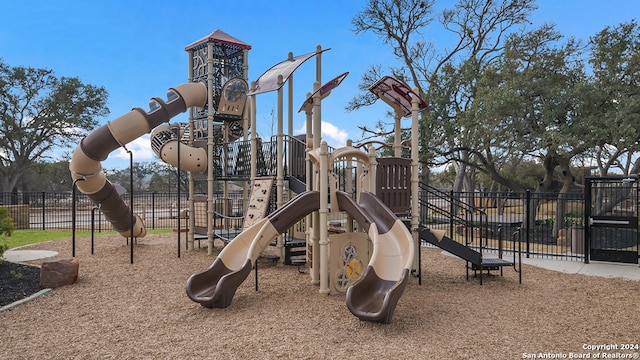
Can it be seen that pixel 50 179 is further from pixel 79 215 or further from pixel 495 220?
pixel 495 220

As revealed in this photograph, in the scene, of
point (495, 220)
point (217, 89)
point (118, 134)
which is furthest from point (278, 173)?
point (495, 220)

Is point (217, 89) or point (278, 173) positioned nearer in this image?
point (278, 173)

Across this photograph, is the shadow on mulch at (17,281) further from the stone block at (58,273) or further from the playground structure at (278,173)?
the playground structure at (278,173)

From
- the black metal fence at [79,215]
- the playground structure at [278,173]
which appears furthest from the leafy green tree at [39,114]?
the playground structure at [278,173]

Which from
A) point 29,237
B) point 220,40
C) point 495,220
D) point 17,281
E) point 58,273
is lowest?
point 29,237

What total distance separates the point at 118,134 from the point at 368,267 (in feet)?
24.5

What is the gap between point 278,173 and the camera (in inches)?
408

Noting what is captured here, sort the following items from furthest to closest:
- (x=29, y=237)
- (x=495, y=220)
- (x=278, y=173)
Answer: (x=29, y=237), (x=495, y=220), (x=278, y=173)

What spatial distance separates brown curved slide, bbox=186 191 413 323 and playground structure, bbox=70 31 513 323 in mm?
16

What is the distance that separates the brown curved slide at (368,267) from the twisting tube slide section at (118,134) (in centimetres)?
402

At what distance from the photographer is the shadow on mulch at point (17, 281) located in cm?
739

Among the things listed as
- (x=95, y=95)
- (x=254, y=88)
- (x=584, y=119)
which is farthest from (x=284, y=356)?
(x=95, y=95)

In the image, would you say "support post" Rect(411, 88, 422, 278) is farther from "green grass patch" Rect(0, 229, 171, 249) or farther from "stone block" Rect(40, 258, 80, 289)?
"green grass patch" Rect(0, 229, 171, 249)

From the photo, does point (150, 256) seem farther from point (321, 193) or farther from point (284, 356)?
point (284, 356)
